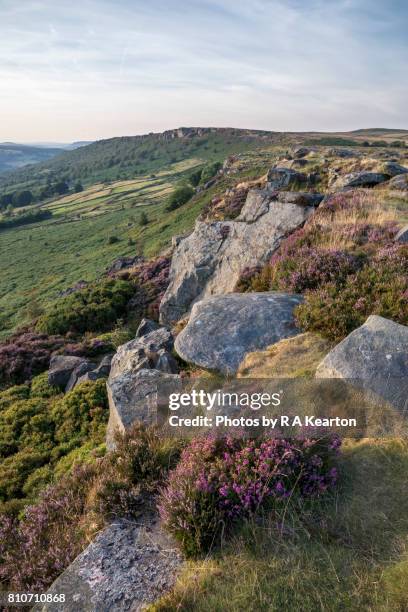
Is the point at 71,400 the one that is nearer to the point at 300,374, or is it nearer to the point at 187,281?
the point at 187,281

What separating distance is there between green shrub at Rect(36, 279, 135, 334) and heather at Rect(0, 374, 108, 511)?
28.3 feet

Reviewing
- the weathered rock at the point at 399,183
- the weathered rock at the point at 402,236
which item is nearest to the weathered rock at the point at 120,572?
the weathered rock at the point at 402,236

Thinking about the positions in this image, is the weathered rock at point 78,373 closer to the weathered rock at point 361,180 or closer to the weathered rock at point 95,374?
the weathered rock at point 95,374

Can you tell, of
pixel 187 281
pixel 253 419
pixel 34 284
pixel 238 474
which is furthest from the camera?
pixel 34 284

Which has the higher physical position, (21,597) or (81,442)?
(21,597)

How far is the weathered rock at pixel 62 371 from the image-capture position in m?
16.8

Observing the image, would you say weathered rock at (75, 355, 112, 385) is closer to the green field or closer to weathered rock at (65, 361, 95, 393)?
weathered rock at (65, 361, 95, 393)

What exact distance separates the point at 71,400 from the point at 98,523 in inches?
350

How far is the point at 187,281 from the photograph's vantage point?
18.7 m

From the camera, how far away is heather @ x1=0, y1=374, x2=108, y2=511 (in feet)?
34.8

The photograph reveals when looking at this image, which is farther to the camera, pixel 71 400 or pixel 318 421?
pixel 71 400

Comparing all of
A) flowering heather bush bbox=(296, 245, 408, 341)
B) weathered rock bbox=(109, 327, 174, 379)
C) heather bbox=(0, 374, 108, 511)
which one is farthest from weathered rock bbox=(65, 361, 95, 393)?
flowering heather bush bbox=(296, 245, 408, 341)

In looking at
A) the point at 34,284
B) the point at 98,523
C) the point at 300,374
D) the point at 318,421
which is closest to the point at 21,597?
the point at 98,523

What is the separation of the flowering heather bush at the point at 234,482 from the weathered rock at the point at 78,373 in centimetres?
1152
